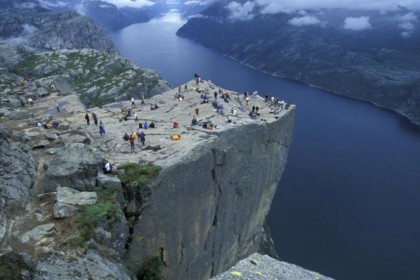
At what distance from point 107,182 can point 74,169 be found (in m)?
2.64

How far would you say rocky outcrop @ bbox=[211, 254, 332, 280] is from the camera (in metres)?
22.7

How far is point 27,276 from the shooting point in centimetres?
1738

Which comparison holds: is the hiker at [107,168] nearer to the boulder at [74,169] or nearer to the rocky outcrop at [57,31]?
the boulder at [74,169]

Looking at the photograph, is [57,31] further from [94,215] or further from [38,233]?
[38,233]

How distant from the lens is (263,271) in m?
23.7

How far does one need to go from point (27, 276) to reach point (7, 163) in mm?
11860

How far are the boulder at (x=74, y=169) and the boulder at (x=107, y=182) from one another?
0.37 m

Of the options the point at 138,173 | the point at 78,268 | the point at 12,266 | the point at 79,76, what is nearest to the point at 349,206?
the point at 79,76

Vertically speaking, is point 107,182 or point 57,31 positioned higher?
point 107,182

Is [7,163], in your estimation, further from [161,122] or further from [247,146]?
[247,146]

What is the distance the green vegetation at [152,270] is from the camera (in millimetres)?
32006

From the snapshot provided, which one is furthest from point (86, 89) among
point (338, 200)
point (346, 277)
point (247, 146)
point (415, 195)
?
point (415, 195)

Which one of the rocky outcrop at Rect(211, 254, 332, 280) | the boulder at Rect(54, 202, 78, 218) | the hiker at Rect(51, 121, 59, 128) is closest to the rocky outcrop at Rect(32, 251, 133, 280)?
the boulder at Rect(54, 202, 78, 218)

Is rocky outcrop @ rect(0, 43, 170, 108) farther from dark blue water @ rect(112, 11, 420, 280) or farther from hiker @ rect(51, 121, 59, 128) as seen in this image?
dark blue water @ rect(112, 11, 420, 280)
